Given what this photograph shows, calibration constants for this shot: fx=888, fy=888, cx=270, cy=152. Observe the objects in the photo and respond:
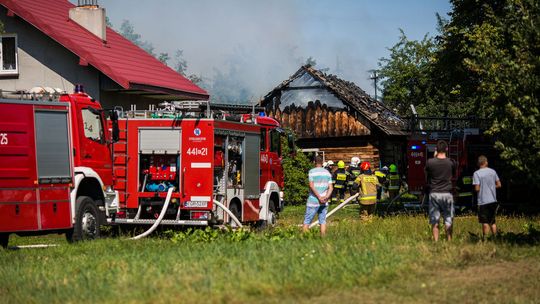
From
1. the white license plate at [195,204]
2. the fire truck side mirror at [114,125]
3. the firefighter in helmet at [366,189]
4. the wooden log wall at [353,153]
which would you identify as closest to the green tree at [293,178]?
the wooden log wall at [353,153]

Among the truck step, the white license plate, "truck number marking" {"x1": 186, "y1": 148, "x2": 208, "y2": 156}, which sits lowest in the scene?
the truck step

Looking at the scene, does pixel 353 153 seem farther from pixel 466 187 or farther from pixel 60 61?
pixel 60 61

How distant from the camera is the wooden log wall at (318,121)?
4091cm

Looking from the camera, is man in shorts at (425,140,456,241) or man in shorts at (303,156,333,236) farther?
man in shorts at (303,156,333,236)

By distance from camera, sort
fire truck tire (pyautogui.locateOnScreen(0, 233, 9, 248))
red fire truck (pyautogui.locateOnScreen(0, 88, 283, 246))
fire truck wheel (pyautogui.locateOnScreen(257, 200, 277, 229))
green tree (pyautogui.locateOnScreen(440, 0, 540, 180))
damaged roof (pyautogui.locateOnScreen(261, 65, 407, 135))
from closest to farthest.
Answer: green tree (pyautogui.locateOnScreen(440, 0, 540, 180)) < red fire truck (pyautogui.locateOnScreen(0, 88, 283, 246)) < fire truck tire (pyautogui.locateOnScreen(0, 233, 9, 248)) < fire truck wheel (pyautogui.locateOnScreen(257, 200, 277, 229)) < damaged roof (pyautogui.locateOnScreen(261, 65, 407, 135))

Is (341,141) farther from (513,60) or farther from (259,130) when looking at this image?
(513,60)

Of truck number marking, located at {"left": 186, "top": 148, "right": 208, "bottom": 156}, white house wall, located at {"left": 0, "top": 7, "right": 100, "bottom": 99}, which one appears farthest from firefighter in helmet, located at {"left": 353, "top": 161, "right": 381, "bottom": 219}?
white house wall, located at {"left": 0, "top": 7, "right": 100, "bottom": 99}

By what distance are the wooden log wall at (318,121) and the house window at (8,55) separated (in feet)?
54.7

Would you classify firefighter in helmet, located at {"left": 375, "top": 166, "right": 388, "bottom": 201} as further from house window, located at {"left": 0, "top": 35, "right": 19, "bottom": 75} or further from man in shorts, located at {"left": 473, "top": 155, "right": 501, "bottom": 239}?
house window, located at {"left": 0, "top": 35, "right": 19, "bottom": 75}

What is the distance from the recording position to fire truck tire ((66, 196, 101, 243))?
16.3 meters

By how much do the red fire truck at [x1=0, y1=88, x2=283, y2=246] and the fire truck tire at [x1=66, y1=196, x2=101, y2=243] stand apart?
2 cm

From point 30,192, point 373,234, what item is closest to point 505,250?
point 373,234

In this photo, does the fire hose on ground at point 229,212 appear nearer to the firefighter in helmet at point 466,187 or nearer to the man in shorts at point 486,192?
the man in shorts at point 486,192

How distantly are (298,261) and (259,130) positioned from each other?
378 inches
